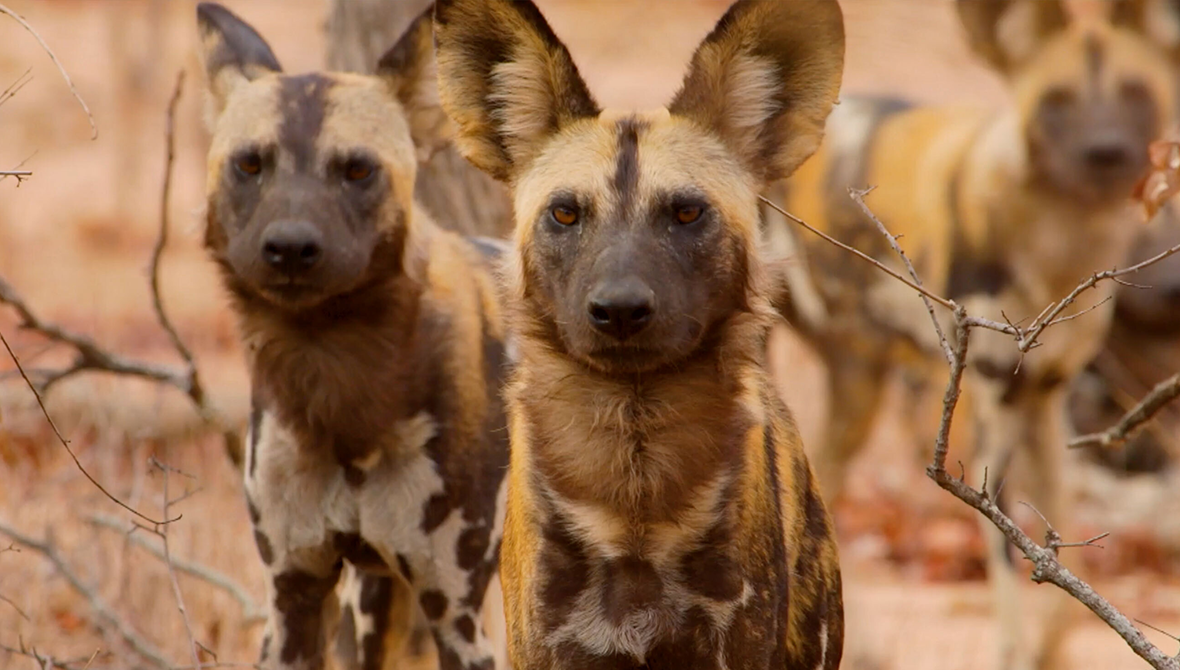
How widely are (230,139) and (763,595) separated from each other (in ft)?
6.48

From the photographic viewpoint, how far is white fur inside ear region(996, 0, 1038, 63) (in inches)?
255

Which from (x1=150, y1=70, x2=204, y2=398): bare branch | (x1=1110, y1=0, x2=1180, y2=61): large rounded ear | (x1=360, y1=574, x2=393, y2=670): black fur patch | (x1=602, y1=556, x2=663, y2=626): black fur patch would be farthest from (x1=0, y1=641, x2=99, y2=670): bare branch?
(x1=1110, y1=0, x2=1180, y2=61): large rounded ear

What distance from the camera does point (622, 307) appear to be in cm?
298

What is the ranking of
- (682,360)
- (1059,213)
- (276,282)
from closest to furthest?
1. (682,360)
2. (276,282)
3. (1059,213)

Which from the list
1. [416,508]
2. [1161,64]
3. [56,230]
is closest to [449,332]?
[416,508]

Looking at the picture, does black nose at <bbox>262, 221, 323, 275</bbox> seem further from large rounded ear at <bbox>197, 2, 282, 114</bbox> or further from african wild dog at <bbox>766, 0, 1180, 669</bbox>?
african wild dog at <bbox>766, 0, 1180, 669</bbox>

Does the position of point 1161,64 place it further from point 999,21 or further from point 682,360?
point 682,360

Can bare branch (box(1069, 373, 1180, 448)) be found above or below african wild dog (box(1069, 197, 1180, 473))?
above

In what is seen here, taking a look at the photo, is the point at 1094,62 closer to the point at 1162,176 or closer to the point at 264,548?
the point at 1162,176

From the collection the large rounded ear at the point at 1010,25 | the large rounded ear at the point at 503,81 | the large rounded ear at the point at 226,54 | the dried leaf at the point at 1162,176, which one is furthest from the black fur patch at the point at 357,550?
the large rounded ear at the point at 1010,25

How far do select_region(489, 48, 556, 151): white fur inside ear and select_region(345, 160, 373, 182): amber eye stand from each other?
0.79 m

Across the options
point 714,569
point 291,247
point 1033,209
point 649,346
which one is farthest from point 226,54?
point 1033,209

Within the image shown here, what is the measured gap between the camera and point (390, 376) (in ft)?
13.3

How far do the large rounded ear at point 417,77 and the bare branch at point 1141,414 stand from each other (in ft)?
6.39
